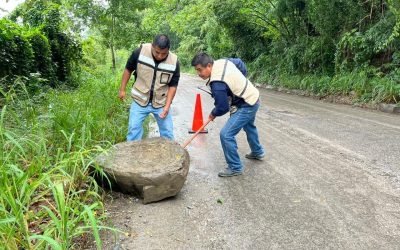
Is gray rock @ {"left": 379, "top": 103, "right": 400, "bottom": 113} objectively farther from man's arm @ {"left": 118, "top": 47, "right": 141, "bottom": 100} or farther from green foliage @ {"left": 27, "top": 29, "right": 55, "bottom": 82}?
green foliage @ {"left": 27, "top": 29, "right": 55, "bottom": 82}

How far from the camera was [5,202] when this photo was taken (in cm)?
296

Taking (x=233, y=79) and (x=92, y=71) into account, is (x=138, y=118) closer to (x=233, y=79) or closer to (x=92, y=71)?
(x=233, y=79)

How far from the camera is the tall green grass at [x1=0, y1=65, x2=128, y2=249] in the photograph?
2670mm

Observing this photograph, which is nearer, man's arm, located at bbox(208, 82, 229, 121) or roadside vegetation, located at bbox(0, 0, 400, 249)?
roadside vegetation, located at bbox(0, 0, 400, 249)

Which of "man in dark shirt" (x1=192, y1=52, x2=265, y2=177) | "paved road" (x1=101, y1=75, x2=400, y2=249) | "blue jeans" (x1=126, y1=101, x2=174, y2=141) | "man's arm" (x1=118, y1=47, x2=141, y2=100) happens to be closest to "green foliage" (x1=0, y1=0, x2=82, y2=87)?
"man's arm" (x1=118, y1=47, x2=141, y2=100)

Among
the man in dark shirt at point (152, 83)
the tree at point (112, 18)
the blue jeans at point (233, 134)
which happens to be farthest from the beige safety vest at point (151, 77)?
the tree at point (112, 18)

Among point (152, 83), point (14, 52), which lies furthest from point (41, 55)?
point (152, 83)

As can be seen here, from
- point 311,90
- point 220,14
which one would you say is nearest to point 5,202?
point 311,90

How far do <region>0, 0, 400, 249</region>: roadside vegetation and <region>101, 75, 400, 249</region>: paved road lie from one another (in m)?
0.61

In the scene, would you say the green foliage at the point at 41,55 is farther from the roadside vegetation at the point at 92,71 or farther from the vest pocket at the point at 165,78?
the vest pocket at the point at 165,78

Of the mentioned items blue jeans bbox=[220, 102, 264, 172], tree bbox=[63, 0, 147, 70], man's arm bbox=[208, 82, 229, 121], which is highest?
tree bbox=[63, 0, 147, 70]

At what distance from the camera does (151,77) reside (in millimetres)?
4727

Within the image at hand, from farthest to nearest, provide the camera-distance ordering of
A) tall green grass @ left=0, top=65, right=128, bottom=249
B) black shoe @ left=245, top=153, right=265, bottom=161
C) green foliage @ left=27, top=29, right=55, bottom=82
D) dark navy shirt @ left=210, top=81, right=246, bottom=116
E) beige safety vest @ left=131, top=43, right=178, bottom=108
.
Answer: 1. green foliage @ left=27, top=29, right=55, bottom=82
2. black shoe @ left=245, top=153, right=265, bottom=161
3. beige safety vest @ left=131, top=43, right=178, bottom=108
4. dark navy shirt @ left=210, top=81, right=246, bottom=116
5. tall green grass @ left=0, top=65, right=128, bottom=249

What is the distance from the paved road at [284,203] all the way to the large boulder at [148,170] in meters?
0.16
